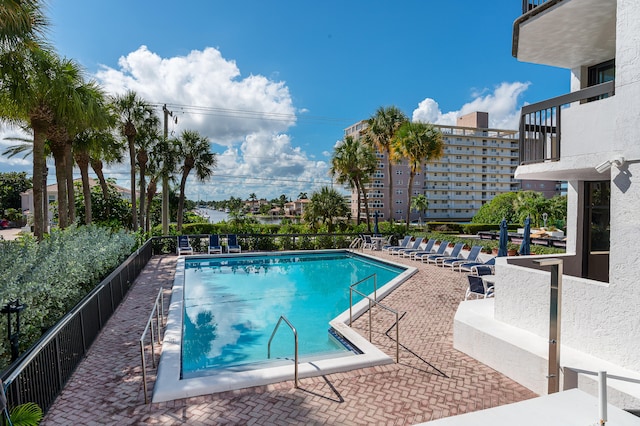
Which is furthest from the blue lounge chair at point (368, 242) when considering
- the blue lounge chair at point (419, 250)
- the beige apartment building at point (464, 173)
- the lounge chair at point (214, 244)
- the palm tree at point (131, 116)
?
the beige apartment building at point (464, 173)

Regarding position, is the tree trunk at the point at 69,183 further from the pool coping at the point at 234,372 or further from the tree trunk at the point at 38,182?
the pool coping at the point at 234,372

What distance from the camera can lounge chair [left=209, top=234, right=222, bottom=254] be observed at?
19984 mm

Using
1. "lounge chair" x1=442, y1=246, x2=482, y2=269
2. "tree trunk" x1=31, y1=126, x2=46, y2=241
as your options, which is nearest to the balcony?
"lounge chair" x1=442, y1=246, x2=482, y2=269

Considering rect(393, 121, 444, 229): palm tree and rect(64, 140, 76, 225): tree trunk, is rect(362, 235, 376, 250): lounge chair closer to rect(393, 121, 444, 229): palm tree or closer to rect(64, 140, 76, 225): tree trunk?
rect(393, 121, 444, 229): palm tree

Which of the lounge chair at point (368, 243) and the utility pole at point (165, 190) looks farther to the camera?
the utility pole at point (165, 190)

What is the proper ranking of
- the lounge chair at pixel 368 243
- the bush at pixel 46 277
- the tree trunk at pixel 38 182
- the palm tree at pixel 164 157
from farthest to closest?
1. the palm tree at pixel 164 157
2. the lounge chair at pixel 368 243
3. the tree trunk at pixel 38 182
4. the bush at pixel 46 277

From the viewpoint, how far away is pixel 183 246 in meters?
19.7

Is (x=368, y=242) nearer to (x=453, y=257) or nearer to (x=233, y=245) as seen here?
(x=453, y=257)

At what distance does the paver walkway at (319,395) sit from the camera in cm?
457

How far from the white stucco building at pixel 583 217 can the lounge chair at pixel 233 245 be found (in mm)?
14713

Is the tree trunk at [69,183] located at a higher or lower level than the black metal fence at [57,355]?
higher

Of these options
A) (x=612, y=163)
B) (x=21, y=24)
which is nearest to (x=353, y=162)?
(x=21, y=24)

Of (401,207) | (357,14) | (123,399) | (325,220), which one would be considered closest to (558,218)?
(325,220)

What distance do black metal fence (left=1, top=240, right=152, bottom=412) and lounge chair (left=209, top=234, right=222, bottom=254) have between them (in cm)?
1102
